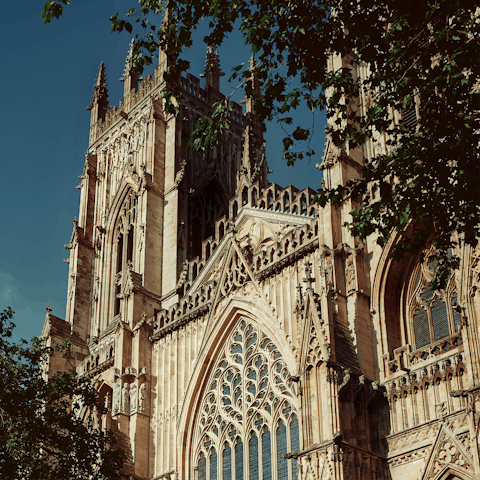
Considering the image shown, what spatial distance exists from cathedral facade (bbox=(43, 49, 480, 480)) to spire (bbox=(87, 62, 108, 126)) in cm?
459

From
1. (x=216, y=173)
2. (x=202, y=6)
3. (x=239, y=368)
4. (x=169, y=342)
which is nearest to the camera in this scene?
(x=202, y=6)

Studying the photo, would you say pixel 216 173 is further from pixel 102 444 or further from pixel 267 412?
pixel 102 444

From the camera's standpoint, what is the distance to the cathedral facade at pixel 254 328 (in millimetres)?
18125

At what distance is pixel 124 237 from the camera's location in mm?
35625

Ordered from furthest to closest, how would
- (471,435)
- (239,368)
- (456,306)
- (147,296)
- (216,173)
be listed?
(216,173), (147,296), (239,368), (456,306), (471,435)

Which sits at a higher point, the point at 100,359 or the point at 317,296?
the point at 100,359

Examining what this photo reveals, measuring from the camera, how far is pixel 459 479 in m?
17.0

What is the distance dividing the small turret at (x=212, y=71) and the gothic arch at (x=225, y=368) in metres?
18.4

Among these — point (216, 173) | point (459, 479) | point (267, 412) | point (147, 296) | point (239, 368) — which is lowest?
point (459, 479)

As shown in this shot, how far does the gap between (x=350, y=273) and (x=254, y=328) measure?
4154mm

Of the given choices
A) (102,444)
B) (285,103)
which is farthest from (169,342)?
(285,103)

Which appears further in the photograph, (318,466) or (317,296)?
(317,296)

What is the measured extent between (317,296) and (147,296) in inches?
431

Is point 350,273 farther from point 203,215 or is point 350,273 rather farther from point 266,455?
point 203,215
